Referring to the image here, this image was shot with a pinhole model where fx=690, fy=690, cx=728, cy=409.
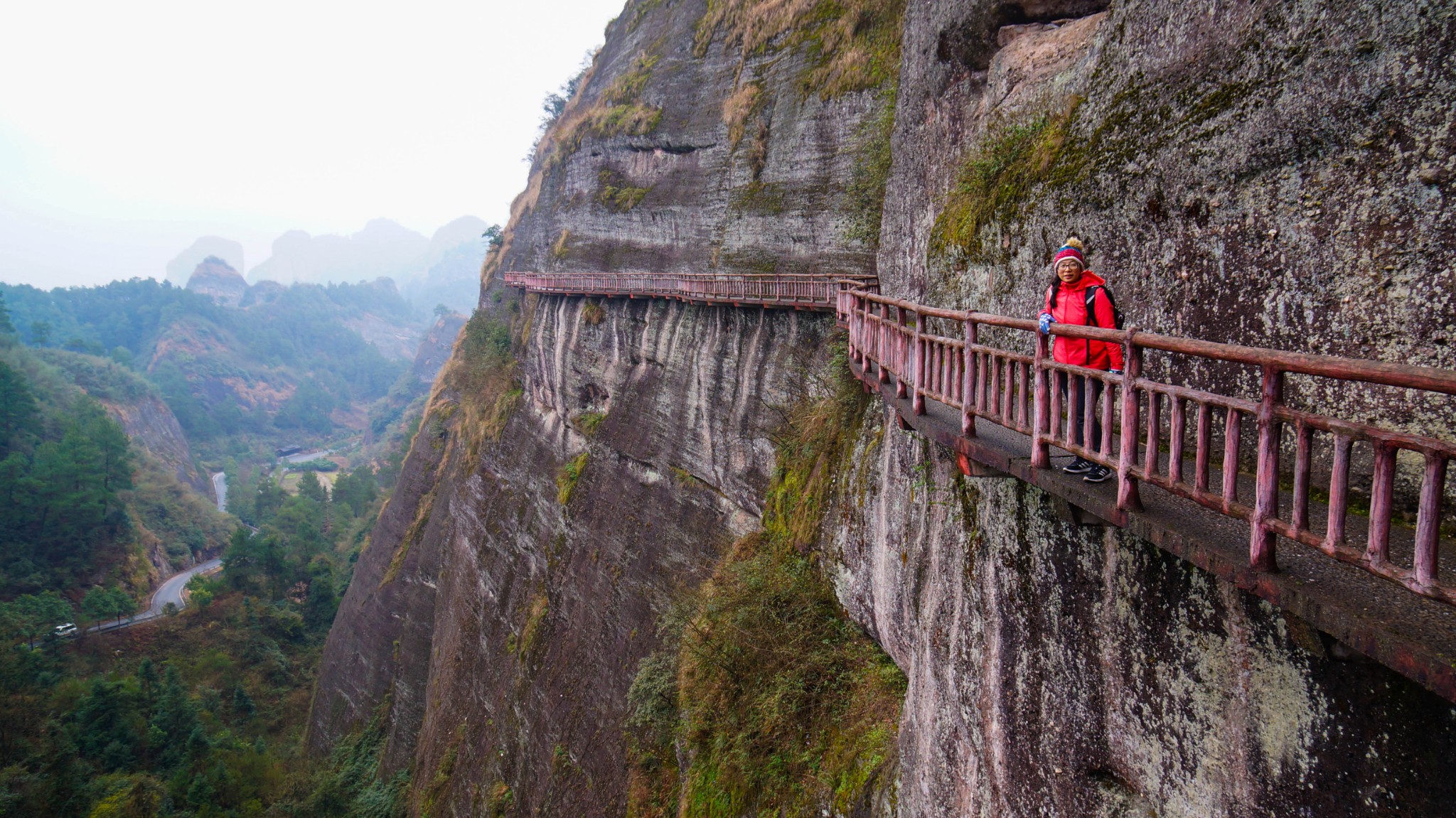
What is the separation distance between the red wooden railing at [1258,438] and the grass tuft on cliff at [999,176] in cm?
158

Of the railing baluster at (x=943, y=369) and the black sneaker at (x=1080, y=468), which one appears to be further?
the railing baluster at (x=943, y=369)

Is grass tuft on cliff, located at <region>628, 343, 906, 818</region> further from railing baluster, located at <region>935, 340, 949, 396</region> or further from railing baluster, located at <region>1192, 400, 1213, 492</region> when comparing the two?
railing baluster, located at <region>1192, 400, 1213, 492</region>

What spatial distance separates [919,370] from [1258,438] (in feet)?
8.43

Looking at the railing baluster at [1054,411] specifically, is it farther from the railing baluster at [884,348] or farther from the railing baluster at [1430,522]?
the railing baluster at [884,348]

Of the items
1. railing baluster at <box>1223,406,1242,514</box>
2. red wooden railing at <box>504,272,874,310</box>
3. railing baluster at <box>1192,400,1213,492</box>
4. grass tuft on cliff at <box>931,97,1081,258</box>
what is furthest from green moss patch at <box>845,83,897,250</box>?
railing baluster at <box>1223,406,1242,514</box>

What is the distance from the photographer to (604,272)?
21000 mm

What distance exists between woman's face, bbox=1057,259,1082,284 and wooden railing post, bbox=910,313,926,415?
1226 mm

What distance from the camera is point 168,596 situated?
1831 inches

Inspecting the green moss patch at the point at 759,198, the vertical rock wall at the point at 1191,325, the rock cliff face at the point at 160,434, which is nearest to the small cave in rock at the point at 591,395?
the green moss patch at the point at 759,198

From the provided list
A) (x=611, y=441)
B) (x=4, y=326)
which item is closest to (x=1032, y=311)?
(x=611, y=441)

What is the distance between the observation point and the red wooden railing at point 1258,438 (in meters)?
1.76

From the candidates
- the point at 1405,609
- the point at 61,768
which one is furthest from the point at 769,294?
the point at 61,768

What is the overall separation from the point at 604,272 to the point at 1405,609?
20.4 metres

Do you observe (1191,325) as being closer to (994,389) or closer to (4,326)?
(994,389)
